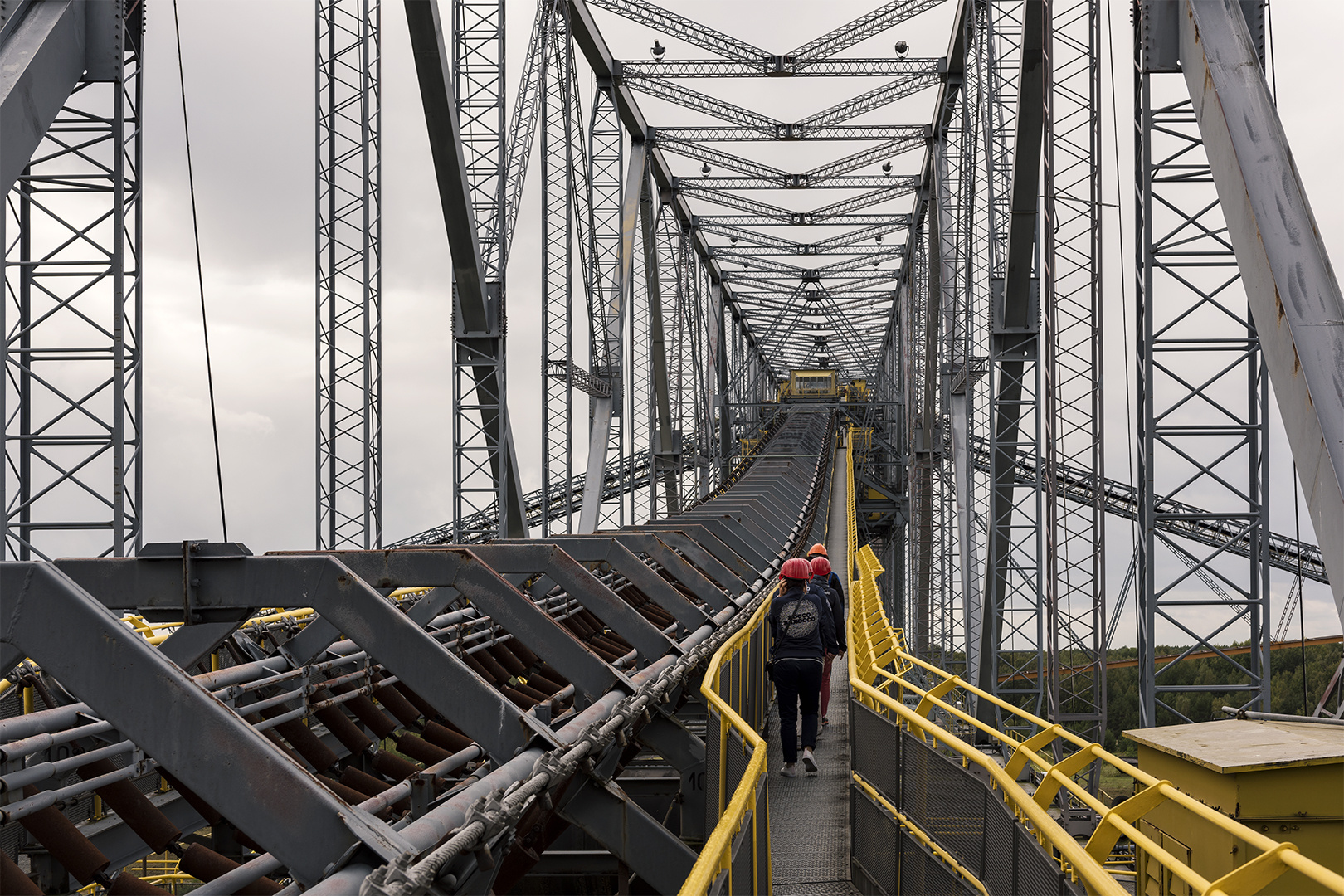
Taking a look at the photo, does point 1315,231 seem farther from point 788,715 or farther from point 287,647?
point 287,647

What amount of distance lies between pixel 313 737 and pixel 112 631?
3.14 meters

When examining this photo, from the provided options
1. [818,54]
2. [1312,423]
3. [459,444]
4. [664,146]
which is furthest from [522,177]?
[1312,423]

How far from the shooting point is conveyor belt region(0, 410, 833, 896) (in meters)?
4.00

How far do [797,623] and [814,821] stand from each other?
1.54 m

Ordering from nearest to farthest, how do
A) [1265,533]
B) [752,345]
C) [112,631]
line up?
[112,631]
[1265,533]
[752,345]

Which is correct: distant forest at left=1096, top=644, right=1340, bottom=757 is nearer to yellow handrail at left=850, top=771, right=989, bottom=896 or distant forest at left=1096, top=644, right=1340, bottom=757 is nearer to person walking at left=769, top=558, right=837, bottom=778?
person walking at left=769, top=558, right=837, bottom=778

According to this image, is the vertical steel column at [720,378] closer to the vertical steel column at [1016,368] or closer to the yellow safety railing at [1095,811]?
the vertical steel column at [1016,368]

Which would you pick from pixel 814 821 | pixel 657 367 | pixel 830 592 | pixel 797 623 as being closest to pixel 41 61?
pixel 797 623

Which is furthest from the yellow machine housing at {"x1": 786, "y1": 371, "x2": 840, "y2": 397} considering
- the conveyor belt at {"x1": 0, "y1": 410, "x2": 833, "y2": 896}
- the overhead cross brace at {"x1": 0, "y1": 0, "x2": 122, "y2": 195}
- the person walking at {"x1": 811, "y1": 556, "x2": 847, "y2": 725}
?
the overhead cross brace at {"x1": 0, "y1": 0, "x2": 122, "y2": 195}

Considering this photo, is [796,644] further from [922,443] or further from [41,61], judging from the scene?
[922,443]

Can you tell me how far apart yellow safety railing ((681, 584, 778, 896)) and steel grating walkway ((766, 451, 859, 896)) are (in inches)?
29.5

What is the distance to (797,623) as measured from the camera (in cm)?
947

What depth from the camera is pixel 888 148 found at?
35281mm

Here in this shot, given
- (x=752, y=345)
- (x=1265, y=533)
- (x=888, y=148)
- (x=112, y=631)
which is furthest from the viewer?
(x=752, y=345)
